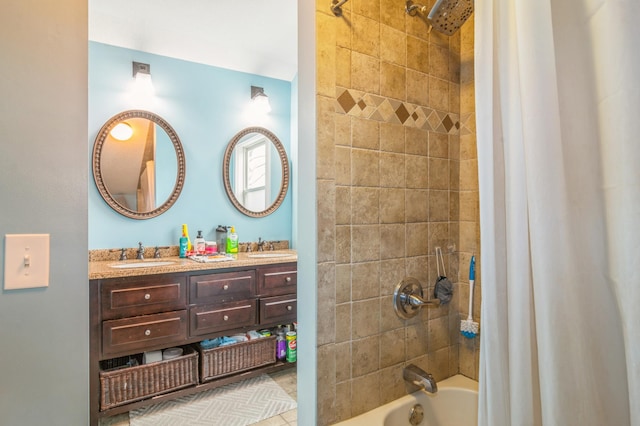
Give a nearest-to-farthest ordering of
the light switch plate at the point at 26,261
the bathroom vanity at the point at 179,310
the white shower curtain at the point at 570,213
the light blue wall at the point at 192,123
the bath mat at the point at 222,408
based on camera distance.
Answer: the white shower curtain at the point at 570,213 → the light switch plate at the point at 26,261 → the bathroom vanity at the point at 179,310 → the bath mat at the point at 222,408 → the light blue wall at the point at 192,123

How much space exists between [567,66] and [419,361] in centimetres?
130

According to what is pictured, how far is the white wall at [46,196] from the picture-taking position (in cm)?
65

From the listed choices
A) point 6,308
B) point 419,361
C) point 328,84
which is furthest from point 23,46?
point 419,361

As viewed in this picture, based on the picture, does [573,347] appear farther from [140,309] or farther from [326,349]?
[140,309]

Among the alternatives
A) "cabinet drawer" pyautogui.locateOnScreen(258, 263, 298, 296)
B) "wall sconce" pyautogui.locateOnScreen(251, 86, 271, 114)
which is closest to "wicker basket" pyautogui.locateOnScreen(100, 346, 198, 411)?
"cabinet drawer" pyautogui.locateOnScreen(258, 263, 298, 296)

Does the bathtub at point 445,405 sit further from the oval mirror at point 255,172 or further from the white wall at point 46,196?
the oval mirror at point 255,172

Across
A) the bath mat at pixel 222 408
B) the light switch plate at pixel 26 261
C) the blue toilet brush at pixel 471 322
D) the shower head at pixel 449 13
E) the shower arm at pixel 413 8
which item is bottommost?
the bath mat at pixel 222 408

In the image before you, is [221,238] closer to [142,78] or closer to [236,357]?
[236,357]

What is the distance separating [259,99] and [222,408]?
2550 millimetres

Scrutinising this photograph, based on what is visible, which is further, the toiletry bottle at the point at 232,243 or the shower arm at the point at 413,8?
the toiletry bottle at the point at 232,243

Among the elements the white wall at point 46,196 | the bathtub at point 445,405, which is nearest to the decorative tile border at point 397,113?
the white wall at point 46,196

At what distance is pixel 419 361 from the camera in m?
1.46

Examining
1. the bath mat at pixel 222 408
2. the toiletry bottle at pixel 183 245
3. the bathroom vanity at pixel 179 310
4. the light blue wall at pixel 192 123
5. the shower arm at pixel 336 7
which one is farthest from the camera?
the toiletry bottle at pixel 183 245

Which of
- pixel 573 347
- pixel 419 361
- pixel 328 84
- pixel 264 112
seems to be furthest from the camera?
pixel 264 112
